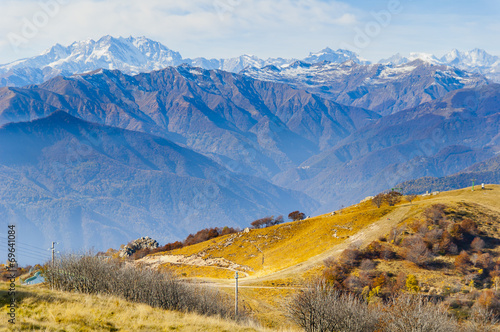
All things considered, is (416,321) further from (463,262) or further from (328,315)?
(463,262)

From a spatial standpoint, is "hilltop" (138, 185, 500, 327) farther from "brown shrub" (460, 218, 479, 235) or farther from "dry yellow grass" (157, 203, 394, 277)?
"brown shrub" (460, 218, 479, 235)

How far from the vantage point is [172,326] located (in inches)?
1188

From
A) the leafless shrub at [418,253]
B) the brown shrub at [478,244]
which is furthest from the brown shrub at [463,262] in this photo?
the leafless shrub at [418,253]

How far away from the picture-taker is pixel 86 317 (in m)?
29.0

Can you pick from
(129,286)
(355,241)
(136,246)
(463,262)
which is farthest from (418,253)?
(136,246)

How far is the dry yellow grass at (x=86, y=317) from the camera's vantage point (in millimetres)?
27011

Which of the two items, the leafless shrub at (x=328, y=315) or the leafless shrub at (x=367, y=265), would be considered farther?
the leafless shrub at (x=367, y=265)

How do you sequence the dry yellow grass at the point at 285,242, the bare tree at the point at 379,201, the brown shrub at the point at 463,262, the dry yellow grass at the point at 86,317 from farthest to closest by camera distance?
the bare tree at the point at 379,201, the dry yellow grass at the point at 285,242, the brown shrub at the point at 463,262, the dry yellow grass at the point at 86,317

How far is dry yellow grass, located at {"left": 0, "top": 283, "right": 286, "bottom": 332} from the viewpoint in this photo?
27.0 meters

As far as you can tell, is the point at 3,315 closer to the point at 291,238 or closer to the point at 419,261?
the point at 419,261

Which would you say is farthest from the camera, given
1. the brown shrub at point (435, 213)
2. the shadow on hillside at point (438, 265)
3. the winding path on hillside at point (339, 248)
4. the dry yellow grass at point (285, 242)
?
the dry yellow grass at point (285, 242)

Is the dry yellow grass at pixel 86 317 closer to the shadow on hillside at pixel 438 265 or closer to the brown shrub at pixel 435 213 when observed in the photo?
the shadow on hillside at pixel 438 265

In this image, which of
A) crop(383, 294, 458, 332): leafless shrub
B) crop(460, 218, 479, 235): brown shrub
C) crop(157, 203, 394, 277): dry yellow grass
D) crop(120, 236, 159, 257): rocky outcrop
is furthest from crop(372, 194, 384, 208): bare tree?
crop(120, 236, 159, 257): rocky outcrop

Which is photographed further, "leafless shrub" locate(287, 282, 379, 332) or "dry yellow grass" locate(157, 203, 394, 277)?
"dry yellow grass" locate(157, 203, 394, 277)
